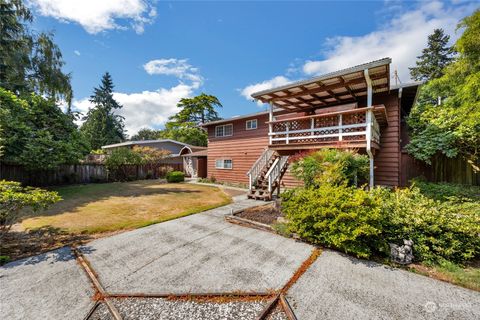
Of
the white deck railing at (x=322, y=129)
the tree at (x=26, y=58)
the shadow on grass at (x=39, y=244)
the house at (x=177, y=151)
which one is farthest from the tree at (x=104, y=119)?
the white deck railing at (x=322, y=129)

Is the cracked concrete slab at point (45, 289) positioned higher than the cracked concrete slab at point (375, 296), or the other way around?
the cracked concrete slab at point (375, 296)

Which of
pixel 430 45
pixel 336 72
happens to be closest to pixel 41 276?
pixel 336 72

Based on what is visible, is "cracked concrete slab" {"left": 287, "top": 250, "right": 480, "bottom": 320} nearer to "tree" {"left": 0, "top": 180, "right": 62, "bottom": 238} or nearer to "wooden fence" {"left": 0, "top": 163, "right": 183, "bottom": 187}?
"tree" {"left": 0, "top": 180, "right": 62, "bottom": 238}

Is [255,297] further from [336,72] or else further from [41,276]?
[336,72]

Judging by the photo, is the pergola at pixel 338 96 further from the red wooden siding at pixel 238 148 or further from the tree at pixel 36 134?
the tree at pixel 36 134

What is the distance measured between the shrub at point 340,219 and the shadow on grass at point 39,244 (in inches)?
204

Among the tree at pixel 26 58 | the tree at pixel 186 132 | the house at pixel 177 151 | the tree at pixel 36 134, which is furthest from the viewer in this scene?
the tree at pixel 186 132

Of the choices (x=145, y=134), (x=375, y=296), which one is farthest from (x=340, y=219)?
(x=145, y=134)

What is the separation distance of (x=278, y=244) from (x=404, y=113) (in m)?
11.6

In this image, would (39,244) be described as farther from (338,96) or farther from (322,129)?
(338,96)

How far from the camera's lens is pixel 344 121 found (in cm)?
833

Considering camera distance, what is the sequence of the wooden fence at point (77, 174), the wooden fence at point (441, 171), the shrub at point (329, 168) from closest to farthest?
the shrub at point (329, 168) < the wooden fence at point (441, 171) < the wooden fence at point (77, 174)

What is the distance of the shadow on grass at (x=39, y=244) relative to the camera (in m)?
4.25

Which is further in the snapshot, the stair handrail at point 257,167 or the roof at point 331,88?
the stair handrail at point 257,167
